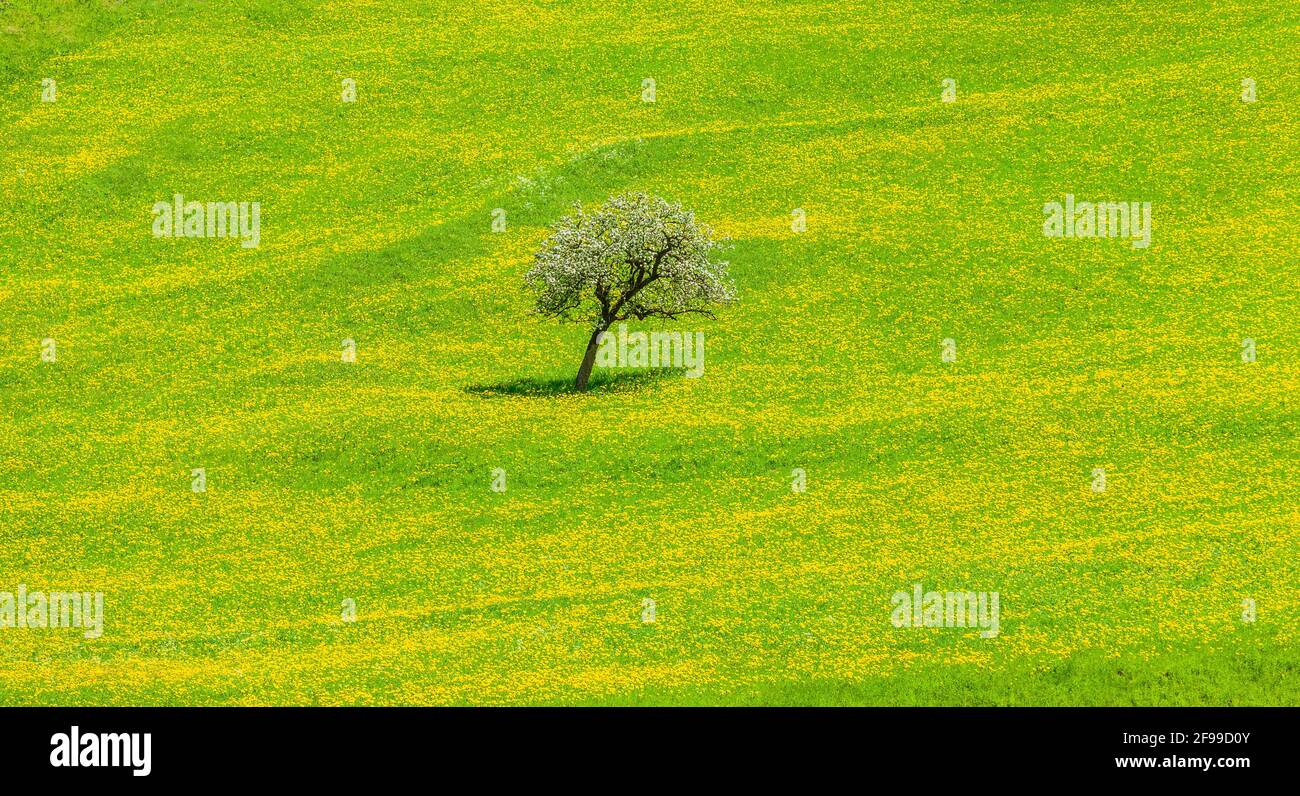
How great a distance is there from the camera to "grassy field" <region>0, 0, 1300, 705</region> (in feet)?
117

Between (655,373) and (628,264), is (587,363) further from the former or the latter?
(628,264)

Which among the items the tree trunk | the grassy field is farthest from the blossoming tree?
the grassy field

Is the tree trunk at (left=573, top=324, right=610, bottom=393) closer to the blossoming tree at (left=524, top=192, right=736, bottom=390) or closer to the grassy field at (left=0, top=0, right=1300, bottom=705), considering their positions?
the blossoming tree at (left=524, top=192, right=736, bottom=390)

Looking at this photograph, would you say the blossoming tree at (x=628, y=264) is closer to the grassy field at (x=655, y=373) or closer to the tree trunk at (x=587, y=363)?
the tree trunk at (x=587, y=363)

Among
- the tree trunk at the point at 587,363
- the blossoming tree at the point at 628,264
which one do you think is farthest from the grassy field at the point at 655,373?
the blossoming tree at the point at 628,264

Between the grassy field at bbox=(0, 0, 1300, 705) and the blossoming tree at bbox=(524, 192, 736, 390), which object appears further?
the blossoming tree at bbox=(524, 192, 736, 390)

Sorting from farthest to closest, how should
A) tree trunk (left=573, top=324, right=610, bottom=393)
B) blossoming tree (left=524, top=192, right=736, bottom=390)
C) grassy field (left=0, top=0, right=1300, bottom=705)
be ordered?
tree trunk (left=573, top=324, right=610, bottom=393) < blossoming tree (left=524, top=192, right=736, bottom=390) < grassy field (left=0, top=0, right=1300, bottom=705)

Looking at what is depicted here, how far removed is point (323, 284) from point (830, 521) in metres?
36.3

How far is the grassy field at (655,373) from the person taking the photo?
117ft

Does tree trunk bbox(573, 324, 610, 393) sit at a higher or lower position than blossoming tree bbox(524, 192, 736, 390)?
lower

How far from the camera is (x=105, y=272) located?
74688 mm
